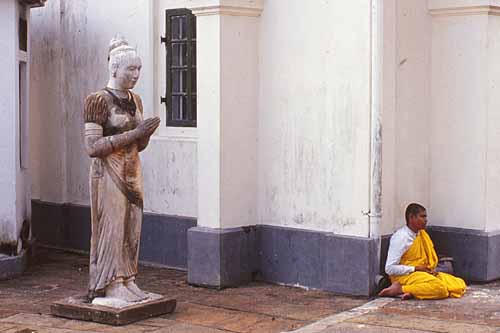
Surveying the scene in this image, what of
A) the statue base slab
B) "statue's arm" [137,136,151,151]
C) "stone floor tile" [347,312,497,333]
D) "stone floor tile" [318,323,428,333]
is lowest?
"stone floor tile" [318,323,428,333]

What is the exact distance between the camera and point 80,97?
13586mm

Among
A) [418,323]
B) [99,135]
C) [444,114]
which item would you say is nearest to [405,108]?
[444,114]

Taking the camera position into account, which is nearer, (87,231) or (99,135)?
(99,135)

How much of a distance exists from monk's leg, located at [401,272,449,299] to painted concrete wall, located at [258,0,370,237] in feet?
2.17

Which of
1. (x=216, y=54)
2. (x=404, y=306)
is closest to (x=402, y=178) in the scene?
(x=404, y=306)

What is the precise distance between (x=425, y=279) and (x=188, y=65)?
3.84 m

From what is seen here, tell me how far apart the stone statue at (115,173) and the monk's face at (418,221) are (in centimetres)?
270

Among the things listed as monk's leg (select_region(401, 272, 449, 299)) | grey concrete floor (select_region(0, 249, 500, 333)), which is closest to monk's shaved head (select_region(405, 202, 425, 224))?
monk's leg (select_region(401, 272, 449, 299))

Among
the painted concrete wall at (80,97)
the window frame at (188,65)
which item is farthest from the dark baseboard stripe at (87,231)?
the window frame at (188,65)

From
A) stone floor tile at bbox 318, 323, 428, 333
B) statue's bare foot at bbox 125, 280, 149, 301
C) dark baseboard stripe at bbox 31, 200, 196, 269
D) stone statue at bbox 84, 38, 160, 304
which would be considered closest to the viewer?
stone floor tile at bbox 318, 323, 428, 333

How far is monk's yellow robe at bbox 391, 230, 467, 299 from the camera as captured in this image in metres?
10.1

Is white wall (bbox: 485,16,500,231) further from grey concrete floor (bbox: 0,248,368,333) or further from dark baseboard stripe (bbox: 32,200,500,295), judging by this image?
grey concrete floor (bbox: 0,248,368,333)

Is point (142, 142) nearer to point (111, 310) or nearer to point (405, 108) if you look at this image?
point (111, 310)

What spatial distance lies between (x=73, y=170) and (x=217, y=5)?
12.7ft
